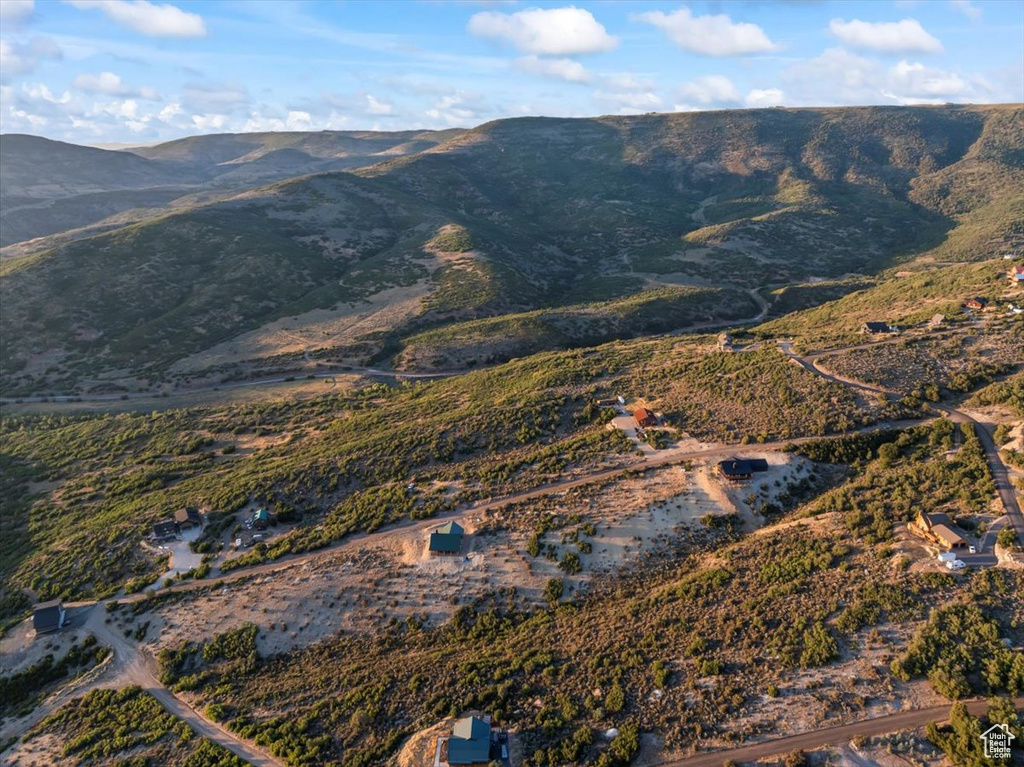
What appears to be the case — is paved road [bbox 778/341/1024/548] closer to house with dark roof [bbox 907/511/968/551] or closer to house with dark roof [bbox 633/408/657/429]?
house with dark roof [bbox 907/511/968/551]

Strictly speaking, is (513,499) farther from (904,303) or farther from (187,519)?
(904,303)

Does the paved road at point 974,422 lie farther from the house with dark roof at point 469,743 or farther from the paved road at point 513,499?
the house with dark roof at point 469,743

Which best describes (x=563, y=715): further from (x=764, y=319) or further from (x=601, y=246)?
(x=601, y=246)

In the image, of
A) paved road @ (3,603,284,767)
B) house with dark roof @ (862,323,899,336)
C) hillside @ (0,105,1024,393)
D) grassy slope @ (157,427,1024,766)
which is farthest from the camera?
hillside @ (0,105,1024,393)

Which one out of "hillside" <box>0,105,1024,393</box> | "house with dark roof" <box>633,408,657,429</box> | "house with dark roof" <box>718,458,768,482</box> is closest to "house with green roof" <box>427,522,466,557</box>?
"house with dark roof" <box>633,408,657,429</box>

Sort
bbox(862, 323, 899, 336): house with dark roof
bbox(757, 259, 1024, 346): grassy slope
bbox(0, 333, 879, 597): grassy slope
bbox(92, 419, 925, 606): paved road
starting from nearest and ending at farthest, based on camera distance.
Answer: bbox(92, 419, 925, 606): paved road < bbox(0, 333, 879, 597): grassy slope < bbox(862, 323, 899, 336): house with dark roof < bbox(757, 259, 1024, 346): grassy slope

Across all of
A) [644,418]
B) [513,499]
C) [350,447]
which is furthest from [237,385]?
[644,418]
